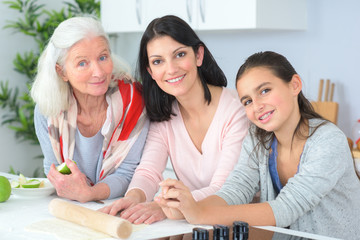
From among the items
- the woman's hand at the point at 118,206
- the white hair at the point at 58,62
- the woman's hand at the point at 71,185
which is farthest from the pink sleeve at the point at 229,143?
the white hair at the point at 58,62

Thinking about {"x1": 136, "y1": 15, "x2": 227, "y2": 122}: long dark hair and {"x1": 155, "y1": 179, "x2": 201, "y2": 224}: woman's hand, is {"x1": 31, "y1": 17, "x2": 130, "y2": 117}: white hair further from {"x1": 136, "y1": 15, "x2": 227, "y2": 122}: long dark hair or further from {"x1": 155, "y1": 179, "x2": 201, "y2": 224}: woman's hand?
{"x1": 155, "y1": 179, "x2": 201, "y2": 224}: woman's hand

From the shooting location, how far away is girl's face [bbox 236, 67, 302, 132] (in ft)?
5.32

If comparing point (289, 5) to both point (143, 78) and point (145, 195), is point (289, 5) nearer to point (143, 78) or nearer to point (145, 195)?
point (143, 78)

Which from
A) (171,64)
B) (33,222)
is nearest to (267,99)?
(171,64)

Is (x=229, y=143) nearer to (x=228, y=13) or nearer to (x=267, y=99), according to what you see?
(x=267, y=99)

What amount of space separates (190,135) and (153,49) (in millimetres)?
379

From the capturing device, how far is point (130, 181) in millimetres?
1939

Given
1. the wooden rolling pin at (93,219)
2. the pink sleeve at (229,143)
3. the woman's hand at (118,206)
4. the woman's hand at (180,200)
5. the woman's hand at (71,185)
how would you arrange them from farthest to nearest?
the pink sleeve at (229,143) < the woman's hand at (71,185) < the woman's hand at (118,206) < the woman's hand at (180,200) < the wooden rolling pin at (93,219)

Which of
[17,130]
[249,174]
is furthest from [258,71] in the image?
[17,130]

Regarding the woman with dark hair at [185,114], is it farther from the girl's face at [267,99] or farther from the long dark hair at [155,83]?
the girl's face at [267,99]

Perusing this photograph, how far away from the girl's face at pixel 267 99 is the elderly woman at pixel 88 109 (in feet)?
1.70

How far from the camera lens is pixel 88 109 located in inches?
79.0

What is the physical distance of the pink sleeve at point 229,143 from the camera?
179cm

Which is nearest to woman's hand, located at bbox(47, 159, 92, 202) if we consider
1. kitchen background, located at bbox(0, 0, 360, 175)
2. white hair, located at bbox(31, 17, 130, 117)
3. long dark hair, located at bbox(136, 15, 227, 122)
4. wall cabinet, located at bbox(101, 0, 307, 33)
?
white hair, located at bbox(31, 17, 130, 117)
